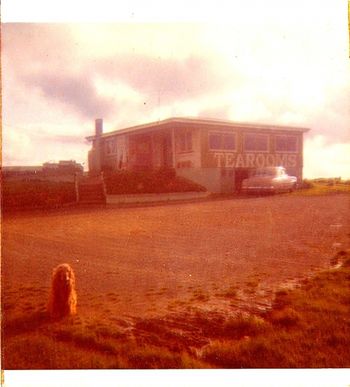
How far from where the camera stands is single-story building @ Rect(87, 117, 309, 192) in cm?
548

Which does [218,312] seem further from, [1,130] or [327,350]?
[1,130]

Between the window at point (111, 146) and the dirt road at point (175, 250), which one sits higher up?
the window at point (111, 146)

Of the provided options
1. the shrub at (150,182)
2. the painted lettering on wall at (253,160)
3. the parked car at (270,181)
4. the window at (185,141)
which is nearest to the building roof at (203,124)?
the window at (185,141)

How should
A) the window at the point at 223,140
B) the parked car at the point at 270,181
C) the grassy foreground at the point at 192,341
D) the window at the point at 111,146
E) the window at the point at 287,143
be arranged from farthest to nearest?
1. the window at the point at 223,140
2. the parked car at the point at 270,181
3. the window at the point at 111,146
4. the window at the point at 287,143
5. the grassy foreground at the point at 192,341

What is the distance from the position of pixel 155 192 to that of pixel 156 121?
3.85ft

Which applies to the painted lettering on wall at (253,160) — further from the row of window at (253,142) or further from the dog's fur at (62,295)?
the dog's fur at (62,295)

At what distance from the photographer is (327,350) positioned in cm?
375

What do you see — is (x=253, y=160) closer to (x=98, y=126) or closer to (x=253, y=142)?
(x=253, y=142)

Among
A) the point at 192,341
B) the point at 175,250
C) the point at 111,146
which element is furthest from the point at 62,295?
the point at 111,146

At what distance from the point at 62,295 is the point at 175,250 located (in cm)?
175

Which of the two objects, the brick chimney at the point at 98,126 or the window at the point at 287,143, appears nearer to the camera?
the window at the point at 287,143

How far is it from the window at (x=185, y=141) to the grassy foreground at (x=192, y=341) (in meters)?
2.74

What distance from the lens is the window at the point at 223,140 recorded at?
19.1 feet
